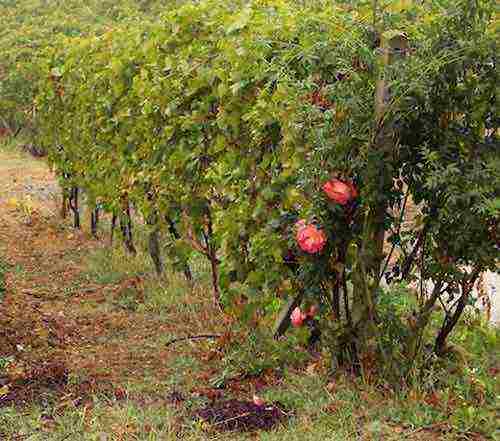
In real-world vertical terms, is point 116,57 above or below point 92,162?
above

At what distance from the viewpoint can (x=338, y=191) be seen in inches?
150

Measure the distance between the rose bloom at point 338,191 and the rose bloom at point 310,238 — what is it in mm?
176

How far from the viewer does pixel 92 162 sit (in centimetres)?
885

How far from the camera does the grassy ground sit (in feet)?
12.7

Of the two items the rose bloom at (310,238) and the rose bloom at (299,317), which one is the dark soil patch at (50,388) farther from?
the rose bloom at (310,238)

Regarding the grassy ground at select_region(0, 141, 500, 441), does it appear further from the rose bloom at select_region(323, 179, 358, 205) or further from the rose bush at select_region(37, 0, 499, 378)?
the rose bloom at select_region(323, 179, 358, 205)

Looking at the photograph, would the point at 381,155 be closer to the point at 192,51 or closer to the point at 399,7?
the point at 399,7

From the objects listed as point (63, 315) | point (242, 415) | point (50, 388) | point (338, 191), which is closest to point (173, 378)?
point (50, 388)

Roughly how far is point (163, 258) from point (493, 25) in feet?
17.4

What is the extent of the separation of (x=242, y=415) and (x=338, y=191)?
123 centimetres

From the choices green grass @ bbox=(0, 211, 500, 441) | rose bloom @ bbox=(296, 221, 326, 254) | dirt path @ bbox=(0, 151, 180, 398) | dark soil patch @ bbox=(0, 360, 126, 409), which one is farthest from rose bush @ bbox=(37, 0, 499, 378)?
dark soil patch @ bbox=(0, 360, 126, 409)

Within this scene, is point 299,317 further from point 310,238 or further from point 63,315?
point 63,315

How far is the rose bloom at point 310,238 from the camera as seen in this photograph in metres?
3.84

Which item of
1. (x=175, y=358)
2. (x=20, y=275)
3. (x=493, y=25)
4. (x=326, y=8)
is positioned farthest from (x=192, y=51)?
(x=20, y=275)
